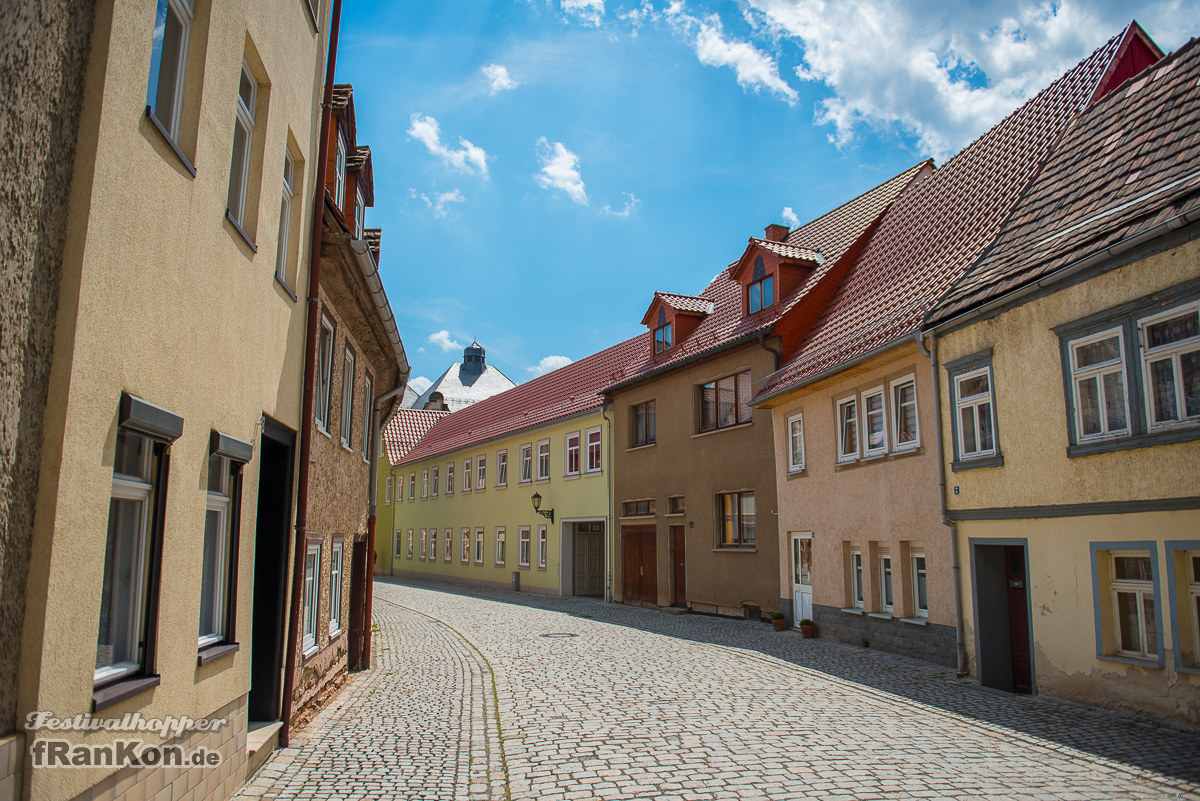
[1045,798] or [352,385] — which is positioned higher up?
[352,385]

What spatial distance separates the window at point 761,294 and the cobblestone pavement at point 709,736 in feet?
31.4

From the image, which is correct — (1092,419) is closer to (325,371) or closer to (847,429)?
(847,429)

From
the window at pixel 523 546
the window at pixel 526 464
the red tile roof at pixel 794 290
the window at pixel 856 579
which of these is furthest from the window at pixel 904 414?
the window at pixel 523 546

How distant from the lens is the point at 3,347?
129 inches

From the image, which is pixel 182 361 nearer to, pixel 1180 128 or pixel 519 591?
pixel 1180 128

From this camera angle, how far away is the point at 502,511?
34.4 metres

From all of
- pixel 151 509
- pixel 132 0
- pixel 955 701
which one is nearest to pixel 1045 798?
pixel 955 701

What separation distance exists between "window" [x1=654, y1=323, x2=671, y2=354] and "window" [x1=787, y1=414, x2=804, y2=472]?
7931 mm

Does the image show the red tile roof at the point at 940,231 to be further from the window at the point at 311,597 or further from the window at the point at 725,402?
the window at the point at 311,597

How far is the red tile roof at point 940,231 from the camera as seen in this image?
1470cm

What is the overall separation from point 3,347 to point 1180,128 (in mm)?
11985

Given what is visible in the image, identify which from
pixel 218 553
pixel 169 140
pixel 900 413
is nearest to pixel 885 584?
pixel 900 413

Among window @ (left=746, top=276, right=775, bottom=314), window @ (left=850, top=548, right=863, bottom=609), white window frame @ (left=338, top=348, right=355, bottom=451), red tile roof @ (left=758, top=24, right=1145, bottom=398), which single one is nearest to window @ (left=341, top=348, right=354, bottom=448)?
white window frame @ (left=338, top=348, right=355, bottom=451)

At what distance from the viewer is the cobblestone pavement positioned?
656cm
